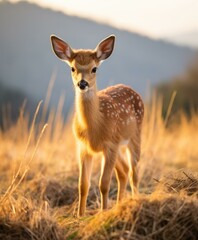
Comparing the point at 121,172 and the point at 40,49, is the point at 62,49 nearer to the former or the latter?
the point at 121,172

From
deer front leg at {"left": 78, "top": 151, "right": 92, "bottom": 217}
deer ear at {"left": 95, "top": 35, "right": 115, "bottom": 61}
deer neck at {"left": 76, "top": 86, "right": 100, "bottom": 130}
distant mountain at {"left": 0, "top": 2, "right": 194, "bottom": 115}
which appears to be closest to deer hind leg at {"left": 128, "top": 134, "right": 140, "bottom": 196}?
deer front leg at {"left": 78, "top": 151, "right": 92, "bottom": 217}

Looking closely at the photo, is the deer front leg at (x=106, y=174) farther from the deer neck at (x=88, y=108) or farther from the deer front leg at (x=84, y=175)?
the deer neck at (x=88, y=108)

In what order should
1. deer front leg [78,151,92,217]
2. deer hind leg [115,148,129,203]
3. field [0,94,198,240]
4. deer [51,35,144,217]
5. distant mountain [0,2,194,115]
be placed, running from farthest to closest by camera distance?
distant mountain [0,2,194,115] < deer hind leg [115,148,129,203] < deer front leg [78,151,92,217] < deer [51,35,144,217] < field [0,94,198,240]

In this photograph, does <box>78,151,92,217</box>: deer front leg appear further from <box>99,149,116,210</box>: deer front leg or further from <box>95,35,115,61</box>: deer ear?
<box>95,35,115,61</box>: deer ear

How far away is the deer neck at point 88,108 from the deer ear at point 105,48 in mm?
376

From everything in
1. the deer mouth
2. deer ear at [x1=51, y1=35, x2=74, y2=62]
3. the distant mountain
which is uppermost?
deer ear at [x1=51, y1=35, x2=74, y2=62]

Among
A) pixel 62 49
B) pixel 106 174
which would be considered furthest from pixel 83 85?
pixel 106 174

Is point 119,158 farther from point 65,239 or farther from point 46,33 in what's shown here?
point 46,33

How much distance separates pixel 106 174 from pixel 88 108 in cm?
69

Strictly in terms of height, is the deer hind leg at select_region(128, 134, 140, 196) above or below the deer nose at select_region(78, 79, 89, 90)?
below

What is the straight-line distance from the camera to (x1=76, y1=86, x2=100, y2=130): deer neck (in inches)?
261

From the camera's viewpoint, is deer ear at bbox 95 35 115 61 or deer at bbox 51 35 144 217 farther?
deer ear at bbox 95 35 115 61

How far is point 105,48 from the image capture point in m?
6.91

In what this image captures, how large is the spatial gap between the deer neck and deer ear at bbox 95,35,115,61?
14.8 inches
